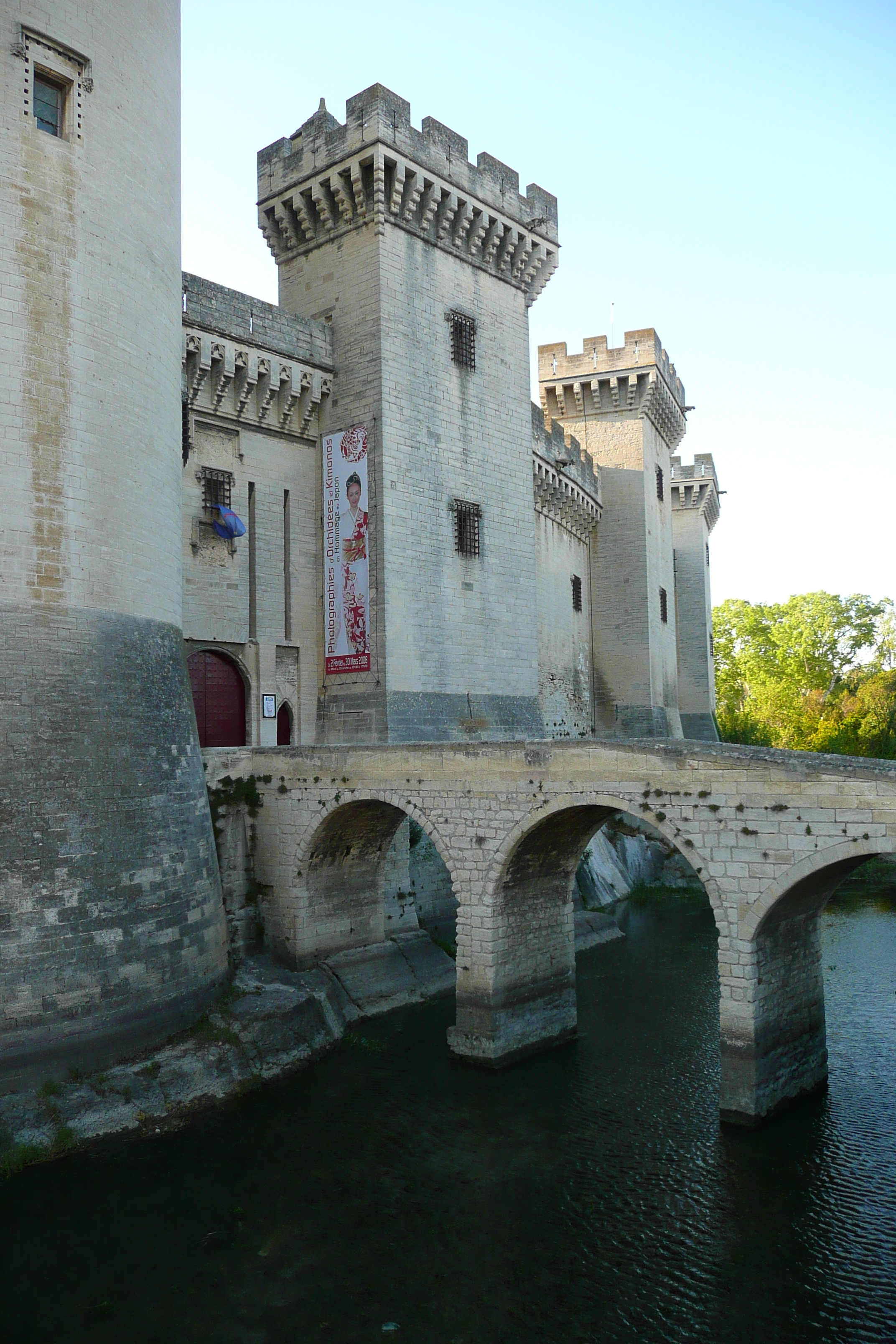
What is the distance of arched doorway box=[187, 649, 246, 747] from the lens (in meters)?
19.4

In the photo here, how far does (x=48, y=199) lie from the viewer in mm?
13273

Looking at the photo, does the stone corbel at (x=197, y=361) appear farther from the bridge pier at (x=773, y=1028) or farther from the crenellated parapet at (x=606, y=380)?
the crenellated parapet at (x=606, y=380)

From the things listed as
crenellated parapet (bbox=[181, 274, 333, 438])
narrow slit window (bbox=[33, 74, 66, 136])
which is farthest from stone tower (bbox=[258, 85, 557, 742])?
narrow slit window (bbox=[33, 74, 66, 136])

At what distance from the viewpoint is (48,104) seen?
44.3 feet

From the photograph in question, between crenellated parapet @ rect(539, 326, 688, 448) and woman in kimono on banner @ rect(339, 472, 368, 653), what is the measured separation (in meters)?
14.9

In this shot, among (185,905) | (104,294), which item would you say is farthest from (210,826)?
(104,294)

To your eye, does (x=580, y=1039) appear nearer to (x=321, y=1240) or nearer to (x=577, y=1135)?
(x=577, y=1135)

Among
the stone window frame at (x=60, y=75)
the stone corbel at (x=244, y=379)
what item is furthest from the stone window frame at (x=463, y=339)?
the stone window frame at (x=60, y=75)

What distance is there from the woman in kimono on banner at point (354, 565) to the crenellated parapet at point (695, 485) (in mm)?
24898

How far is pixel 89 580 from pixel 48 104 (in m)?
6.67

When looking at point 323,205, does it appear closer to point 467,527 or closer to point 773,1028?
point 467,527

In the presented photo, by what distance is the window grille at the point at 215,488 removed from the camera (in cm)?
1941

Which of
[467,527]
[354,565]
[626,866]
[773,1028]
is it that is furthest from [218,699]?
[626,866]

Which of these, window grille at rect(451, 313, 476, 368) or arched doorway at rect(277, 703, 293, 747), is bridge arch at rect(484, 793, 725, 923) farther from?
window grille at rect(451, 313, 476, 368)
